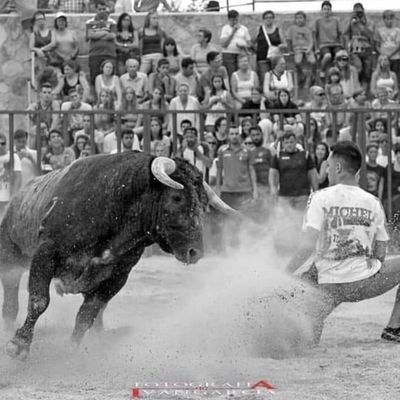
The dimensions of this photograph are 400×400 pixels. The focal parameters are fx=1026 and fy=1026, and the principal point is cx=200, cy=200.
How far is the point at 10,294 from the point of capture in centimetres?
699

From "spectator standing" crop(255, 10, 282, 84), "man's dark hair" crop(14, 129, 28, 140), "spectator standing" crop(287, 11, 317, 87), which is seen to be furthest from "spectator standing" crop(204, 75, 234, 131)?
"man's dark hair" crop(14, 129, 28, 140)

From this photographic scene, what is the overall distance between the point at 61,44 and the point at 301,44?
3449 millimetres

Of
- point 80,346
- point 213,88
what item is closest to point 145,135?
point 213,88

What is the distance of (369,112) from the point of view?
36.2 feet

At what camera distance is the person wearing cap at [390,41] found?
14.8 metres

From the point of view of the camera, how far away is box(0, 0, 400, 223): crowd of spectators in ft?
35.7

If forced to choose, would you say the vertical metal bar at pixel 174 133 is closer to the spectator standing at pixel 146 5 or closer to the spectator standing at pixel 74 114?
the spectator standing at pixel 74 114

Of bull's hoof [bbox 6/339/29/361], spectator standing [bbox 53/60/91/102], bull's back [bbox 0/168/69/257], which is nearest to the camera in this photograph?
bull's hoof [bbox 6/339/29/361]

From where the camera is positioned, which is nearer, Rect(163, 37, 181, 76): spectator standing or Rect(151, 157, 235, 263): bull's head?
Rect(151, 157, 235, 263): bull's head

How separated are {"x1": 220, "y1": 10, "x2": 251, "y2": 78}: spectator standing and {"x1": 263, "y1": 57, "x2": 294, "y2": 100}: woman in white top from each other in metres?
0.68

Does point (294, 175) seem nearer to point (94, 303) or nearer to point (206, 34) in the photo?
point (206, 34)

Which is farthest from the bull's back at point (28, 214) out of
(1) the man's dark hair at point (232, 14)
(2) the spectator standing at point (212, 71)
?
(1) the man's dark hair at point (232, 14)

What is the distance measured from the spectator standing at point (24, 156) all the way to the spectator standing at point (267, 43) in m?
4.43

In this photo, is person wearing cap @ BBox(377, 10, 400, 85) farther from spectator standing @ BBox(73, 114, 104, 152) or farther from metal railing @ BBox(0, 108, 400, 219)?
spectator standing @ BBox(73, 114, 104, 152)
